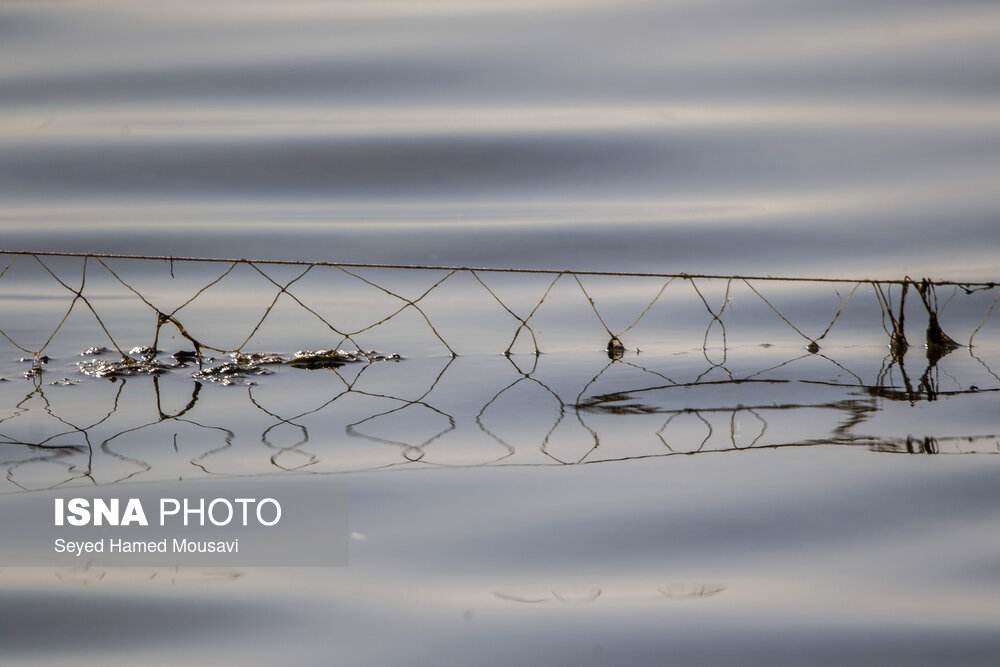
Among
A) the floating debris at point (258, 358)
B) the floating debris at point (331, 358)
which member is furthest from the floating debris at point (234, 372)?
the floating debris at point (331, 358)

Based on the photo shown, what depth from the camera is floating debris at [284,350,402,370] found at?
2.88 metres

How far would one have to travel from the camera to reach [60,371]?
2789mm

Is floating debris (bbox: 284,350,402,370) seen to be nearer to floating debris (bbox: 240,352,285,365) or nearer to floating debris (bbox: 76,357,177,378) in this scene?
floating debris (bbox: 240,352,285,365)

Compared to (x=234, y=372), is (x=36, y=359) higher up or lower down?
higher up

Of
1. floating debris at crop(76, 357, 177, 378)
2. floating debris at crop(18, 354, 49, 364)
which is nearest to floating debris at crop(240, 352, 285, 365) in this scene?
floating debris at crop(76, 357, 177, 378)

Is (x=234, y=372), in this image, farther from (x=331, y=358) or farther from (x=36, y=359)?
(x=36, y=359)

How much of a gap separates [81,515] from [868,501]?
1.40 metres

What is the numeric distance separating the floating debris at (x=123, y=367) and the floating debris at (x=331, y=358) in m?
0.35

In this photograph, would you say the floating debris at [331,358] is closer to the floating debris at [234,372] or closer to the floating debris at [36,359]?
the floating debris at [234,372]

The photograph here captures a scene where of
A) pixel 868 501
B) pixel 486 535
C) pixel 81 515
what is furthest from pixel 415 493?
pixel 868 501

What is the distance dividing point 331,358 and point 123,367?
0.57 meters

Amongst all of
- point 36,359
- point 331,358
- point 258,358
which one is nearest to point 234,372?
point 258,358

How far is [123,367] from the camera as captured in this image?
2791mm

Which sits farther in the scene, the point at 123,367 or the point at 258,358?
the point at 258,358
